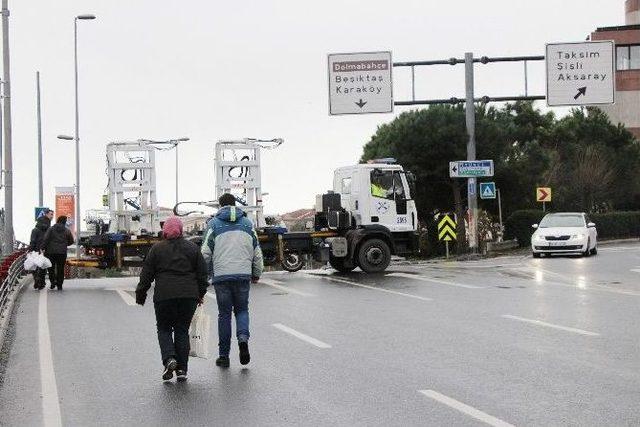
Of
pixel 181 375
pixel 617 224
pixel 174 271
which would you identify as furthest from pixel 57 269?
pixel 617 224

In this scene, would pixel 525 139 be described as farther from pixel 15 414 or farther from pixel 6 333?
pixel 15 414

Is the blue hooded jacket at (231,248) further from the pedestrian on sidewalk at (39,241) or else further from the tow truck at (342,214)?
the tow truck at (342,214)

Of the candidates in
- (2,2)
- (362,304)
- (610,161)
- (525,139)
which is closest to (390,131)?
(610,161)

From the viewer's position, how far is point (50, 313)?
19.8m

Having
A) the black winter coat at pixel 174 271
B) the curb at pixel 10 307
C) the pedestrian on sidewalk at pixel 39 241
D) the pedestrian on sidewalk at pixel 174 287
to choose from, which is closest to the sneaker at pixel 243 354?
the pedestrian on sidewalk at pixel 174 287

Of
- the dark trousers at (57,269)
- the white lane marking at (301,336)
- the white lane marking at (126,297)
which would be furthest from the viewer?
the dark trousers at (57,269)

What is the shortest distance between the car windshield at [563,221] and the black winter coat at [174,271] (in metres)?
29.3

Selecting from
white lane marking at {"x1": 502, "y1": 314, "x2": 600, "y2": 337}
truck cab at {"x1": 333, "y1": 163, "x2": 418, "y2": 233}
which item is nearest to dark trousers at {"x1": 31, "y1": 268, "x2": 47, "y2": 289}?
truck cab at {"x1": 333, "y1": 163, "x2": 418, "y2": 233}

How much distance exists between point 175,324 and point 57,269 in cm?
1591

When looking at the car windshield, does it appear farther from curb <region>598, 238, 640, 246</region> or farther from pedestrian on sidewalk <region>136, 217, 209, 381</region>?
pedestrian on sidewalk <region>136, 217, 209, 381</region>

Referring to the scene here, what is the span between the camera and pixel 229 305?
12.5m

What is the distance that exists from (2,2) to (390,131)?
2974cm

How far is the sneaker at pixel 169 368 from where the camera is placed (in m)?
11.2

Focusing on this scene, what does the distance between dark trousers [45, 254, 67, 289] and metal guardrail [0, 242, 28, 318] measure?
79 cm
